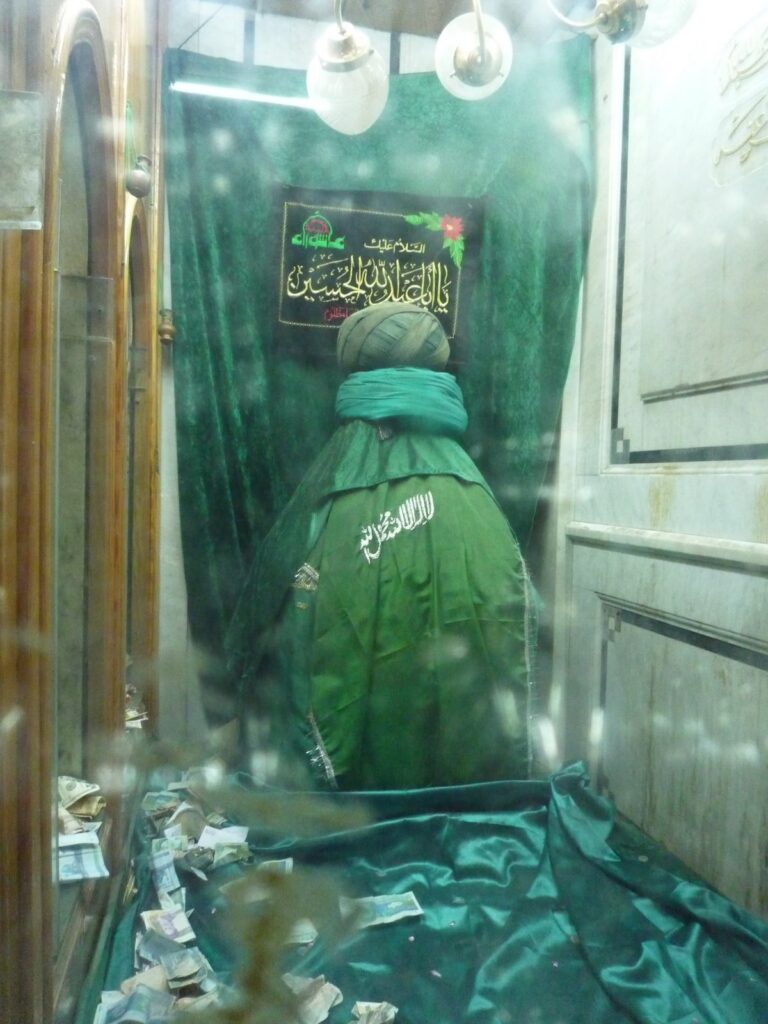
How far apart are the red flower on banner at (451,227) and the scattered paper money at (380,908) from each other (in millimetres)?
1265

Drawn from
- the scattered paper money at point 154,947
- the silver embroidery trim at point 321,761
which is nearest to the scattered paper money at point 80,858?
the scattered paper money at point 154,947

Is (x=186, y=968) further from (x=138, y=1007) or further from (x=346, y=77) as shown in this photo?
(x=346, y=77)

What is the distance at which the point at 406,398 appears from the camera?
1.45m

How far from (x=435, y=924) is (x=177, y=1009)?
371mm

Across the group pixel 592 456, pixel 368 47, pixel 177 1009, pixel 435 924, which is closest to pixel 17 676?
pixel 177 1009

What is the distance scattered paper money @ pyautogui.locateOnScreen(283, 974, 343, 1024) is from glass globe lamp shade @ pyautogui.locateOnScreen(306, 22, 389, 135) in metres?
1.17

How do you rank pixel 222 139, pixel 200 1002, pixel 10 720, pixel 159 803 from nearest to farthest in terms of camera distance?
pixel 10 720
pixel 200 1002
pixel 159 803
pixel 222 139

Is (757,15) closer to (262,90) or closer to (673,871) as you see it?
(262,90)

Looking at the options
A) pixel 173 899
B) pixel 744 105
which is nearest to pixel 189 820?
pixel 173 899

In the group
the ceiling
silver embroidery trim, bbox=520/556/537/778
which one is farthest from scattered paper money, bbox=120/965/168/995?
the ceiling

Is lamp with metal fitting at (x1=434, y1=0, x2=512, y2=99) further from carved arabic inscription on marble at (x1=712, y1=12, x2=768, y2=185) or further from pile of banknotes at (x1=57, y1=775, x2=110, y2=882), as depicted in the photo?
pile of banknotes at (x1=57, y1=775, x2=110, y2=882)

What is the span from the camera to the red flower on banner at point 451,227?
1.65m

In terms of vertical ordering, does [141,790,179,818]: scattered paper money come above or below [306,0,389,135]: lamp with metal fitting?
below

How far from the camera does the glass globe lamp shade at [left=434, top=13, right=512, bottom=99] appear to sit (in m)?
1.18
